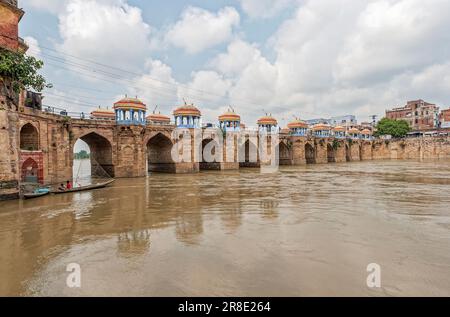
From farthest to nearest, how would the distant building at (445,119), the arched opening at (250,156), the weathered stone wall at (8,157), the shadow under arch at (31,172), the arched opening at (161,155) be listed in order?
the distant building at (445,119), the arched opening at (250,156), the arched opening at (161,155), the shadow under arch at (31,172), the weathered stone wall at (8,157)

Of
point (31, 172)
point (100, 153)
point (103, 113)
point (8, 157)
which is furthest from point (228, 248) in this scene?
point (103, 113)

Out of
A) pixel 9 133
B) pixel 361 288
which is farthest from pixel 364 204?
pixel 9 133

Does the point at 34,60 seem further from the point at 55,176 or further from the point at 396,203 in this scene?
the point at 396,203

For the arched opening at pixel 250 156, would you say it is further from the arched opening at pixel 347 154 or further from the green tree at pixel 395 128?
the green tree at pixel 395 128

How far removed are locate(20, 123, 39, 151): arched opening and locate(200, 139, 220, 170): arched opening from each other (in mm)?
20089

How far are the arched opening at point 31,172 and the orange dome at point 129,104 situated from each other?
10.3 meters

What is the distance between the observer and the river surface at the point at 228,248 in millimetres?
4992

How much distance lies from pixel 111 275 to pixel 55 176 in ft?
60.4

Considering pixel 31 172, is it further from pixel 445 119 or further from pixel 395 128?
pixel 445 119

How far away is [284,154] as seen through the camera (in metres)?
46.8

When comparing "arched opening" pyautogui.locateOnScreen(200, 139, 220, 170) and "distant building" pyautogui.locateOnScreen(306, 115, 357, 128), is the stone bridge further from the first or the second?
"distant building" pyautogui.locateOnScreen(306, 115, 357, 128)

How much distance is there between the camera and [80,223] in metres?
9.76

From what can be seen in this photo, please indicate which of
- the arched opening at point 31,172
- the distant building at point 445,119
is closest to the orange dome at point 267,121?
the arched opening at point 31,172

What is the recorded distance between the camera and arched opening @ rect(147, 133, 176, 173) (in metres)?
31.9
